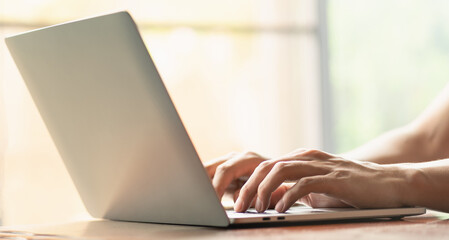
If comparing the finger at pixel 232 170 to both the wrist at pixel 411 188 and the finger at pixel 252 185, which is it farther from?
the wrist at pixel 411 188

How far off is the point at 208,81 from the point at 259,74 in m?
0.27

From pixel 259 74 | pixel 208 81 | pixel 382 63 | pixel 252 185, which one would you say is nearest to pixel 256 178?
pixel 252 185

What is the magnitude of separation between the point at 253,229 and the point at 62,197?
232 centimetres

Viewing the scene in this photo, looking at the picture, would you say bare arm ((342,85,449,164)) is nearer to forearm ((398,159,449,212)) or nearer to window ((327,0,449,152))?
forearm ((398,159,449,212))

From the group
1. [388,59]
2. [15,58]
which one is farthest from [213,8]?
[15,58]

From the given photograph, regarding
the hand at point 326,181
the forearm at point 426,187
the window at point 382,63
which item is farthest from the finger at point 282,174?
the window at point 382,63

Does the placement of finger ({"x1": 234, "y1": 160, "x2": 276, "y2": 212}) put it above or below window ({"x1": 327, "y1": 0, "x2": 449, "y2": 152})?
below

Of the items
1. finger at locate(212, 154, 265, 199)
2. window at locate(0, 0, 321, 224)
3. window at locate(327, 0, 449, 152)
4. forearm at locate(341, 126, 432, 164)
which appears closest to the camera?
finger at locate(212, 154, 265, 199)

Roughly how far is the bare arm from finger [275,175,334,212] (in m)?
0.43

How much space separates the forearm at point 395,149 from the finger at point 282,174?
408mm

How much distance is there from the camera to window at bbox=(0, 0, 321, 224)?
2.86m

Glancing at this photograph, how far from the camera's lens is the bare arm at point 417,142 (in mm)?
1205

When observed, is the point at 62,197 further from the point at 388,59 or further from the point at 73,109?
the point at 73,109

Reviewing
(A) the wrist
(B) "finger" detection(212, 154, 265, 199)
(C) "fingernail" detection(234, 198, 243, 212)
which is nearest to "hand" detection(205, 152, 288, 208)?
(B) "finger" detection(212, 154, 265, 199)
